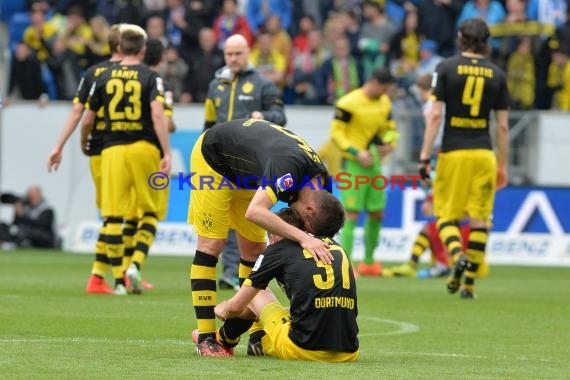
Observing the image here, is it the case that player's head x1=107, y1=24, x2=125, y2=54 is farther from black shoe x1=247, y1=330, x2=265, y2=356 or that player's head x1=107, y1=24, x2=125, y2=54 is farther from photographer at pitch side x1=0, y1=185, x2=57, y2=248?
photographer at pitch side x1=0, y1=185, x2=57, y2=248

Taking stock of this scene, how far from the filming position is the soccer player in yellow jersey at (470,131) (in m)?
13.4

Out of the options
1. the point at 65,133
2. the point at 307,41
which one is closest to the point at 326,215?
the point at 65,133

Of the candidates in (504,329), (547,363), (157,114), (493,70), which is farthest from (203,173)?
(493,70)

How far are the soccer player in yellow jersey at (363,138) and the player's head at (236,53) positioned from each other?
303 cm

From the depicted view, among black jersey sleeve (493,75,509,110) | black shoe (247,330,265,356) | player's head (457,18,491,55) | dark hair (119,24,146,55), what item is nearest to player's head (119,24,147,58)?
dark hair (119,24,146,55)

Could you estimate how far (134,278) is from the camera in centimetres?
1327

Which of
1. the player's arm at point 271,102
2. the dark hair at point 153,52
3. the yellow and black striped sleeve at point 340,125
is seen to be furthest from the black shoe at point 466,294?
the dark hair at point 153,52

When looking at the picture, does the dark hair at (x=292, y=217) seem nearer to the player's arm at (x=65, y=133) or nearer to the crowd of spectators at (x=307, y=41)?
the player's arm at (x=65, y=133)

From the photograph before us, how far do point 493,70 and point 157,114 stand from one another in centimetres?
343

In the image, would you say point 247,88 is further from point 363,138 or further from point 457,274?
point 363,138

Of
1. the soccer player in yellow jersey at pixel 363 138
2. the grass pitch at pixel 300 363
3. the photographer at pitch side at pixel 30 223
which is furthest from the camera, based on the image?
the photographer at pitch side at pixel 30 223

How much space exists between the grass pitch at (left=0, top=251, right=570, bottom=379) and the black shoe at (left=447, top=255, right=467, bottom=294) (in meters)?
0.18

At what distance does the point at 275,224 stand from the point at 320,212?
31cm

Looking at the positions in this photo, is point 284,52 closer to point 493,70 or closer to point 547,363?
point 493,70
